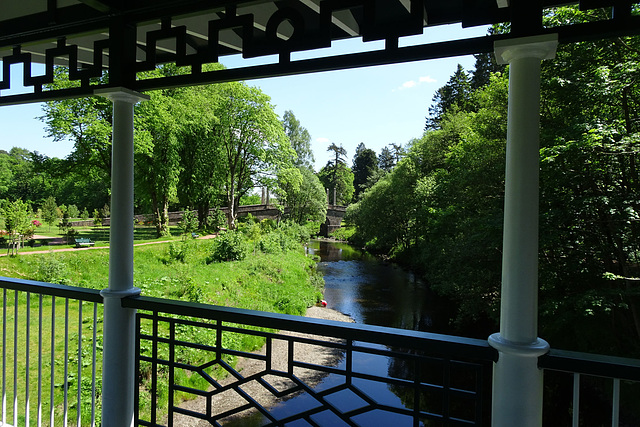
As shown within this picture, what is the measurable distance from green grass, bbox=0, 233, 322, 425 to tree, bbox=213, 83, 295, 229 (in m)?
7.43

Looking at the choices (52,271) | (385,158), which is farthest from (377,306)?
(385,158)

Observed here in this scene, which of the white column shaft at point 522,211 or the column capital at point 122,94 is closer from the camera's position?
the white column shaft at point 522,211

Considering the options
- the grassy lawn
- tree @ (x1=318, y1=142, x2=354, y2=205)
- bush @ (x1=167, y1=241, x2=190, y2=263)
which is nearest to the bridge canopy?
bush @ (x1=167, y1=241, x2=190, y2=263)

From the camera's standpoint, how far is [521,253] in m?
1.54

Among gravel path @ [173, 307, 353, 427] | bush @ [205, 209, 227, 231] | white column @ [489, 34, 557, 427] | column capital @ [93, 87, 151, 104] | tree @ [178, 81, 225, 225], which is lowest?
gravel path @ [173, 307, 353, 427]

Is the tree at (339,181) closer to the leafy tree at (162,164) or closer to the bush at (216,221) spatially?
the bush at (216,221)

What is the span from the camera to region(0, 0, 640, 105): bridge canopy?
162 centimetres

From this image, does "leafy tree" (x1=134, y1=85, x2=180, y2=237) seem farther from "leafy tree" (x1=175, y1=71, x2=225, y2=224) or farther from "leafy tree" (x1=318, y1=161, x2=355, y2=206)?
"leafy tree" (x1=318, y1=161, x2=355, y2=206)

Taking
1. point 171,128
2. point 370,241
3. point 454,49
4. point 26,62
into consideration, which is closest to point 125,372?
point 26,62

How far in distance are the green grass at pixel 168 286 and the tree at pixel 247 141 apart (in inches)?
293

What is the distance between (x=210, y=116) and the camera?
63.6 ft

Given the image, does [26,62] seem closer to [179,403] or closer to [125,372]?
[125,372]

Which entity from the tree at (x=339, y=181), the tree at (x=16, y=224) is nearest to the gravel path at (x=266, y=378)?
the tree at (x=16, y=224)

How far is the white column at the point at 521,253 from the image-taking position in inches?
58.4
